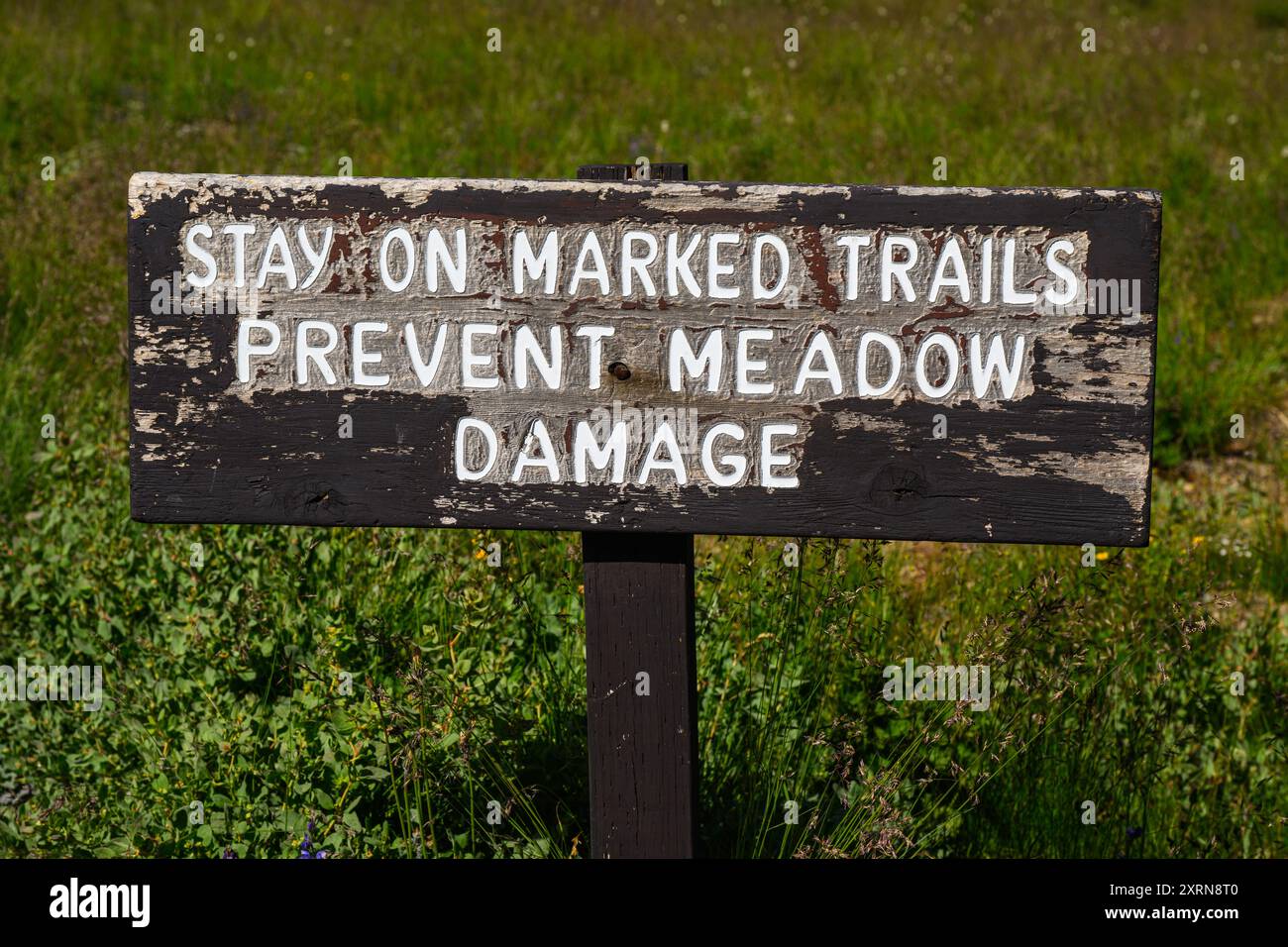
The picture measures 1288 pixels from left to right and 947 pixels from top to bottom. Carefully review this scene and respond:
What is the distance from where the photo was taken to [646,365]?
1896mm

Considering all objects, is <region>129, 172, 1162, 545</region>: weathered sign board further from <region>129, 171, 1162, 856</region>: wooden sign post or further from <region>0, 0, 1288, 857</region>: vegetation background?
<region>0, 0, 1288, 857</region>: vegetation background

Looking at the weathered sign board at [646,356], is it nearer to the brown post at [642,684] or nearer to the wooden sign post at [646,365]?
the wooden sign post at [646,365]

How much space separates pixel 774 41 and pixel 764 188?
677cm

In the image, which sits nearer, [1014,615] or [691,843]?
[691,843]

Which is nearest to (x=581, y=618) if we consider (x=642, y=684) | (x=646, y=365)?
(x=642, y=684)

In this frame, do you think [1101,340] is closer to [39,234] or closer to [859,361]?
[859,361]

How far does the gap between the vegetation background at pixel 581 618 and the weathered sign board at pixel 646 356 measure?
56 centimetres

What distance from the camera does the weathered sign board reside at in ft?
6.04

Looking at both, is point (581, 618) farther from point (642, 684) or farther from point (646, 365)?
point (646, 365)

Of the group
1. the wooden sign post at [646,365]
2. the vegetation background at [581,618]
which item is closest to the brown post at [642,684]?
the wooden sign post at [646,365]

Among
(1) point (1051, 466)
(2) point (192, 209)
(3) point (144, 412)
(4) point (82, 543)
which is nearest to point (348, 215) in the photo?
(2) point (192, 209)

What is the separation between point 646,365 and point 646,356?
1 cm

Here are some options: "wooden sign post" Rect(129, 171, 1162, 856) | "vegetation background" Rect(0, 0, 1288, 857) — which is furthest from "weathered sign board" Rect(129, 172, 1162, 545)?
"vegetation background" Rect(0, 0, 1288, 857)

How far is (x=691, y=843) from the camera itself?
206cm
